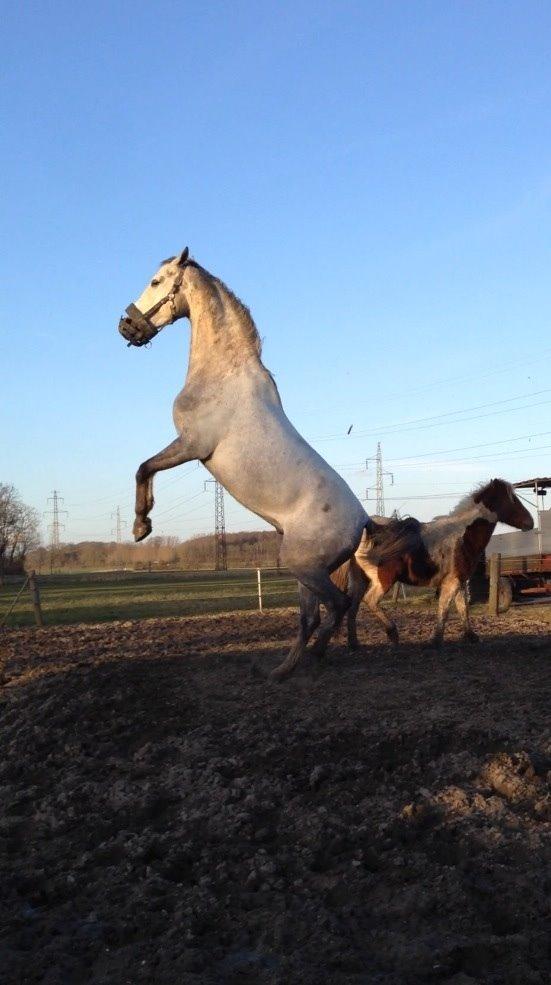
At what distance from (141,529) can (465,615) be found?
4.80m

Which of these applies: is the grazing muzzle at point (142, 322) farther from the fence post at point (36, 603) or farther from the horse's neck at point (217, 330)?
the fence post at point (36, 603)

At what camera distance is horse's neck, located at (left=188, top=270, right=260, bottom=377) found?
6543mm

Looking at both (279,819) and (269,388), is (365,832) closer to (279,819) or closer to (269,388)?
(279,819)

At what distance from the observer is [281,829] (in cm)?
378

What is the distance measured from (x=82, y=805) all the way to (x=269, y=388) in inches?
133

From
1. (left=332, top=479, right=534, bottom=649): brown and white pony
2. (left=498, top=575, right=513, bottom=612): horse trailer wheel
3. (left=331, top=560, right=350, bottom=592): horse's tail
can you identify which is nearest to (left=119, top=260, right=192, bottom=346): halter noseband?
(left=331, top=560, right=350, bottom=592): horse's tail

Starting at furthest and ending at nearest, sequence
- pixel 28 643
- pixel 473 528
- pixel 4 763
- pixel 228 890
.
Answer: pixel 28 643 < pixel 473 528 < pixel 4 763 < pixel 228 890

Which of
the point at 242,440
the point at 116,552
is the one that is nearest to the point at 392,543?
the point at 242,440

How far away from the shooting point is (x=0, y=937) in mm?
3027

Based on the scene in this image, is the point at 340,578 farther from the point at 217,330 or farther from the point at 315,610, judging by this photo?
the point at 217,330

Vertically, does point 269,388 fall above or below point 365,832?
above

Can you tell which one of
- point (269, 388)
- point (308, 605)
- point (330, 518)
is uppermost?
point (269, 388)

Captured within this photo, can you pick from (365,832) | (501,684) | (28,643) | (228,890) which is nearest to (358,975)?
(228,890)

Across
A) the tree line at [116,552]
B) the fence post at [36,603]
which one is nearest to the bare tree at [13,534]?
the tree line at [116,552]
